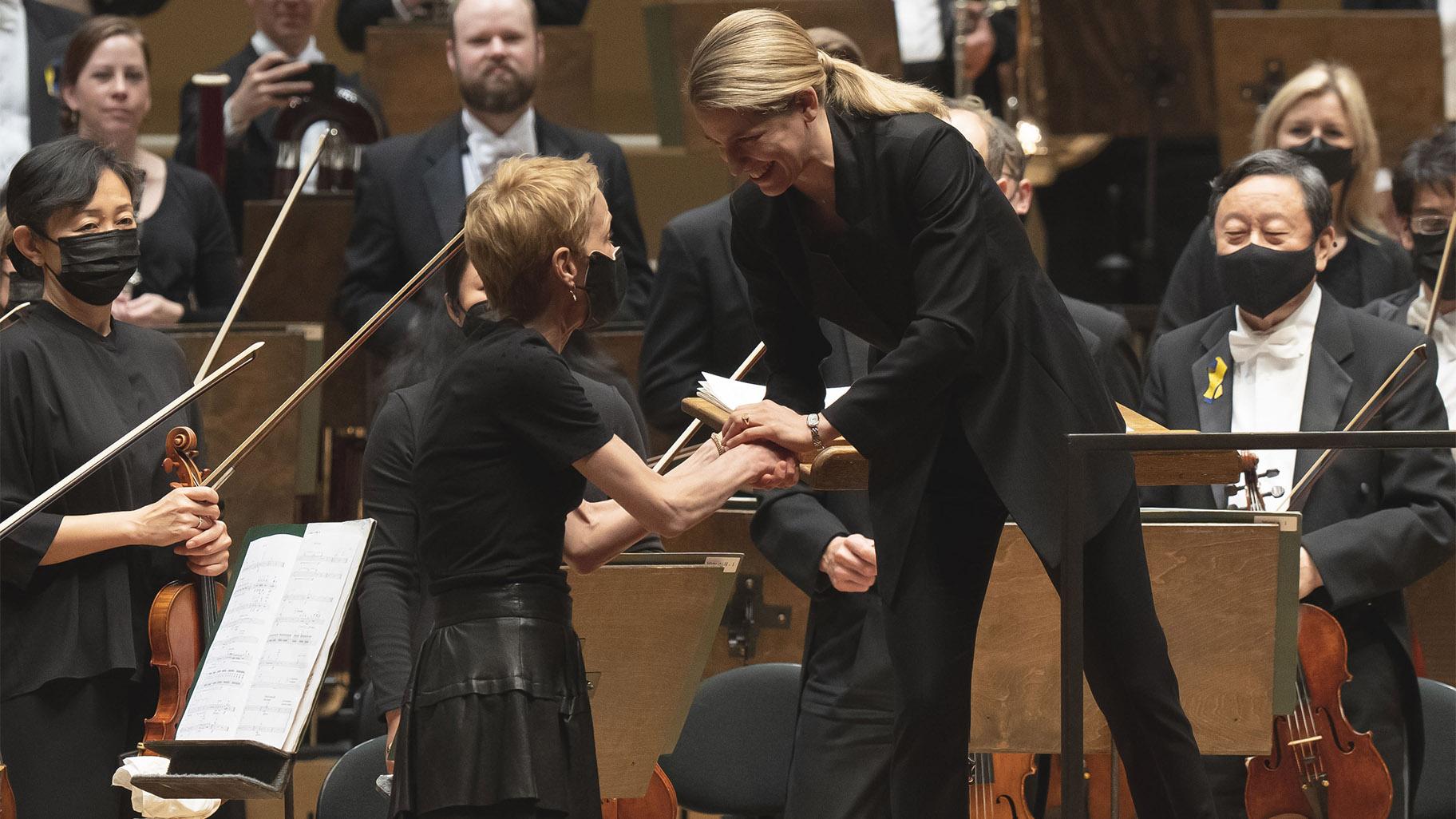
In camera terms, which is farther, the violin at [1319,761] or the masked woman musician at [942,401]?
the violin at [1319,761]

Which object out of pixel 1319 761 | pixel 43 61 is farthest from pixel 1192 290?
pixel 43 61

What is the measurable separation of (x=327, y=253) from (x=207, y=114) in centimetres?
49

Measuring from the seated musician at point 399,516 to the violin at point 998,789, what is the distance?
0.65m

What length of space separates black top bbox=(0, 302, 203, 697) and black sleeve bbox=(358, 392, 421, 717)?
0.31 meters

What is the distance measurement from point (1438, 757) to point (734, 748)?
3.83 ft

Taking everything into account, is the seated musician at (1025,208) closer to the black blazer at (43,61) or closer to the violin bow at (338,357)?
the violin bow at (338,357)

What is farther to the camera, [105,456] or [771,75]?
[105,456]

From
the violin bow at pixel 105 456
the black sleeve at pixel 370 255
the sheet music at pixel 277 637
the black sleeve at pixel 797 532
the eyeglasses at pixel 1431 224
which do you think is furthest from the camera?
the black sleeve at pixel 370 255

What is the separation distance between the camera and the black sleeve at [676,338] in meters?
3.55

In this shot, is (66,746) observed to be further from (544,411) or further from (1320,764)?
(1320,764)

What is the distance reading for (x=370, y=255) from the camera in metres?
4.20

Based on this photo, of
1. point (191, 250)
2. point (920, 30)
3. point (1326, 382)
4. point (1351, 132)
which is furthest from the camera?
point (920, 30)

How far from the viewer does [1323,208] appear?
327 cm

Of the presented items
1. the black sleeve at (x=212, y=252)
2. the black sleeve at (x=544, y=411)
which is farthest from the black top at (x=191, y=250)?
the black sleeve at (x=544, y=411)
